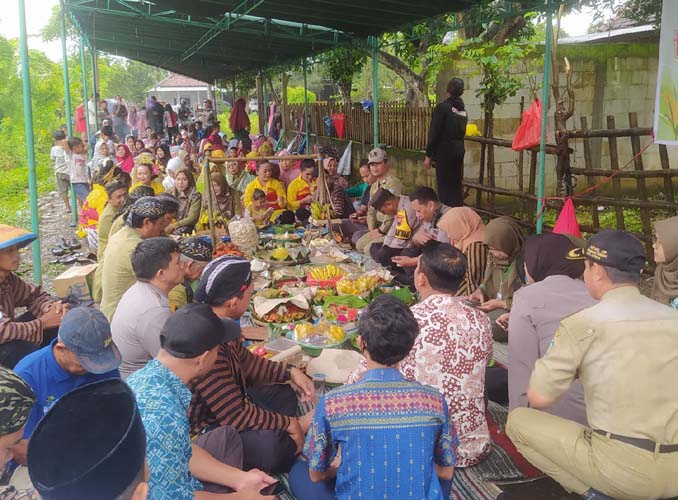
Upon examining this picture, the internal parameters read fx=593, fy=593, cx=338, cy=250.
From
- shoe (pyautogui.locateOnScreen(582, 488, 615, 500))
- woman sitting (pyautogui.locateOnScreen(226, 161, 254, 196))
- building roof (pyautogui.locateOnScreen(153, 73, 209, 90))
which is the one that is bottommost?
shoe (pyautogui.locateOnScreen(582, 488, 615, 500))

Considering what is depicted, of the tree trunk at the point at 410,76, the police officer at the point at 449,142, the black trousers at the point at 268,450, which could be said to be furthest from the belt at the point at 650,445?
the tree trunk at the point at 410,76

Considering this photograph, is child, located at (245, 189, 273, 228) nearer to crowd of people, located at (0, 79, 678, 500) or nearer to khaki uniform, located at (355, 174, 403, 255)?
khaki uniform, located at (355, 174, 403, 255)

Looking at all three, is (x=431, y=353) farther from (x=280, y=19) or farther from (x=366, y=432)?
(x=280, y=19)

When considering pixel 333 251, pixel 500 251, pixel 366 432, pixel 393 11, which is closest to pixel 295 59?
pixel 393 11

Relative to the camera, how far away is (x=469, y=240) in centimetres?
491

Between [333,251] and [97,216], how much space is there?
10.5ft

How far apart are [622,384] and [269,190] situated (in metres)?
6.64

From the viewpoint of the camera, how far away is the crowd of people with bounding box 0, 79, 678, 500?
1.62 meters

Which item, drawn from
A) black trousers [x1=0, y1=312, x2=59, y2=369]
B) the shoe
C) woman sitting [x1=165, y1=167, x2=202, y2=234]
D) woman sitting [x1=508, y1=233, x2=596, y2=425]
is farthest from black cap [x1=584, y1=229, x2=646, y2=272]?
woman sitting [x1=165, y1=167, x2=202, y2=234]

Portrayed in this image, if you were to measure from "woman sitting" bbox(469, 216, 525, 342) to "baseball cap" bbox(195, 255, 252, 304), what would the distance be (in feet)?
6.92

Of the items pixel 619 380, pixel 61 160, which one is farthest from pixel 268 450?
pixel 61 160

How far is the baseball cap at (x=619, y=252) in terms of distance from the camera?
2484 mm

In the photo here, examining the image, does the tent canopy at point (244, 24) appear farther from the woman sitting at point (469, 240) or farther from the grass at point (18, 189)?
the grass at point (18, 189)

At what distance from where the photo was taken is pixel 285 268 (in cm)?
599
